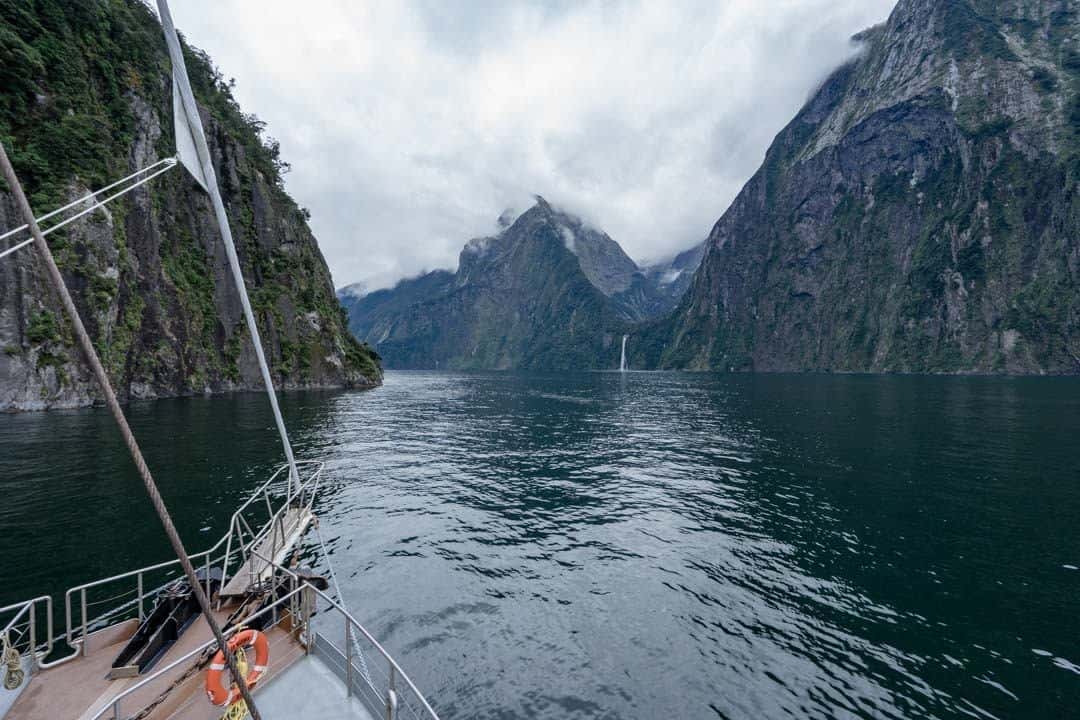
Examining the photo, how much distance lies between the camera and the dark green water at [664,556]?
12.5 metres

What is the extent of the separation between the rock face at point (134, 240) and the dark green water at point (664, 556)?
17.9 metres

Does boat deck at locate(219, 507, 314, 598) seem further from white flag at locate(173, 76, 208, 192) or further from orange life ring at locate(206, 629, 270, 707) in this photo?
white flag at locate(173, 76, 208, 192)

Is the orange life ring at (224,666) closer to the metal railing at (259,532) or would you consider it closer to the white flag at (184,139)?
the metal railing at (259,532)

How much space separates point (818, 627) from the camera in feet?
48.3

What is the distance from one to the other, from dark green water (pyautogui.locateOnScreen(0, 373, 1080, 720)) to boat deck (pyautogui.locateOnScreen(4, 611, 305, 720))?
5241 millimetres

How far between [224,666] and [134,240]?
80.6 m

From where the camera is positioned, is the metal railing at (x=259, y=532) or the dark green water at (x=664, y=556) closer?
the dark green water at (x=664, y=556)

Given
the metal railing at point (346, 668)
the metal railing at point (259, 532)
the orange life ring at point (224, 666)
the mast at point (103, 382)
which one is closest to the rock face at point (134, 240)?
the metal railing at point (259, 532)

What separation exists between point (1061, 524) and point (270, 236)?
113 meters

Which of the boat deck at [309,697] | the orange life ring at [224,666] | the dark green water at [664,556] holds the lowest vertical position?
the dark green water at [664,556]

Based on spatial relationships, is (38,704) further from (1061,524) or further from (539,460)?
(1061,524)

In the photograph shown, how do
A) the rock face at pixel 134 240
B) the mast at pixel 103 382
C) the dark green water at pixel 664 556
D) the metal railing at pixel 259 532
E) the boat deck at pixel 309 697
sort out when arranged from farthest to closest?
the rock face at pixel 134 240 → the metal railing at pixel 259 532 → the dark green water at pixel 664 556 → the boat deck at pixel 309 697 → the mast at pixel 103 382

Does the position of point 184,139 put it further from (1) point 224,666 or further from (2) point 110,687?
(2) point 110,687

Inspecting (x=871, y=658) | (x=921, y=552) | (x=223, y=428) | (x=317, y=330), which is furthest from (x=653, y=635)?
(x=317, y=330)
